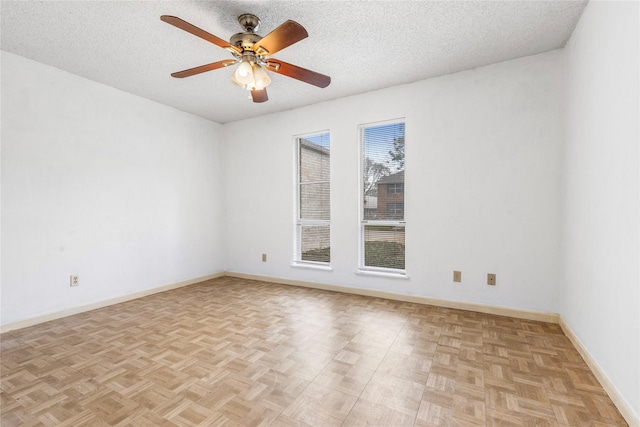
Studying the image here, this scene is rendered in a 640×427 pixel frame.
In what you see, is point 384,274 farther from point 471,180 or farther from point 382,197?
point 471,180

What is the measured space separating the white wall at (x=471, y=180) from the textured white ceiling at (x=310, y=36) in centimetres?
30

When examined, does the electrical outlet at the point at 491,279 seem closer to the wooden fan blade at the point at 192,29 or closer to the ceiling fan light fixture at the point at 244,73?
the ceiling fan light fixture at the point at 244,73

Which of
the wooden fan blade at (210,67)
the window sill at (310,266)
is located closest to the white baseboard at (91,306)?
the window sill at (310,266)

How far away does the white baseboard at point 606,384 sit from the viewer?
151 cm

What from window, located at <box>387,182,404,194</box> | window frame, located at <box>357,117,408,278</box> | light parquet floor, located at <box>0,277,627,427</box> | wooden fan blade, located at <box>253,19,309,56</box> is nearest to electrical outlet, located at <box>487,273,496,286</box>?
light parquet floor, located at <box>0,277,627,427</box>

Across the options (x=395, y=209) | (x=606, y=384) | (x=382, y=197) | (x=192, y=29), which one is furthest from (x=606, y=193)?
(x=192, y=29)

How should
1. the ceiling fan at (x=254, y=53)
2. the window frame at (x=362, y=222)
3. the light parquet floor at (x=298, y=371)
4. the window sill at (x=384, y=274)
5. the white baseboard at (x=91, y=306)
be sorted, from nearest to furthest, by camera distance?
the light parquet floor at (x=298, y=371), the ceiling fan at (x=254, y=53), the white baseboard at (x=91, y=306), the window sill at (x=384, y=274), the window frame at (x=362, y=222)

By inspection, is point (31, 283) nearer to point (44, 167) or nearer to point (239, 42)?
point (44, 167)

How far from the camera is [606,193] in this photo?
1.87 meters

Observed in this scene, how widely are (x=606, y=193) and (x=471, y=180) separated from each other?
1432 millimetres

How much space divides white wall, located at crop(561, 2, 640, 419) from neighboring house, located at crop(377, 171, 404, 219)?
5.39 ft

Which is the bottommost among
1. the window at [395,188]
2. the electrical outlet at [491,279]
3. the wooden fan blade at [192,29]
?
the electrical outlet at [491,279]

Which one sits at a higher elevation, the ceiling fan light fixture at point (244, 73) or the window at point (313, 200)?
the ceiling fan light fixture at point (244, 73)

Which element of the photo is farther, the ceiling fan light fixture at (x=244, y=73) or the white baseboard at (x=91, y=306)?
the white baseboard at (x=91, y=306)
